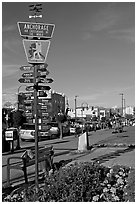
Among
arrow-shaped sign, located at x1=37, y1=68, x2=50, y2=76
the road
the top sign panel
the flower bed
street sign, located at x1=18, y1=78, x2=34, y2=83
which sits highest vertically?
the top sign panel

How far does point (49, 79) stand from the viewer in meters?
5.56

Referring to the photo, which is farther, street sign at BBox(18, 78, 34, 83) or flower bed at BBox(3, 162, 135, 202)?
street sign at BBox(18, 78, 34, 83)

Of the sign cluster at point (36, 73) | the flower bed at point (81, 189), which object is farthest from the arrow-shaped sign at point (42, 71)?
the flower bed at point (81, 189)

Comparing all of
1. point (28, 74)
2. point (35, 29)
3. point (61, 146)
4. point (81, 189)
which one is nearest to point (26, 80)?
point (28, 74)

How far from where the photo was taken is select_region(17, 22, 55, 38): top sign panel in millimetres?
5207

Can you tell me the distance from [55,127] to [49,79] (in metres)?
22.6

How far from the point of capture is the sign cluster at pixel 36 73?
525 centimetres

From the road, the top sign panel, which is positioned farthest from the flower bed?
the road

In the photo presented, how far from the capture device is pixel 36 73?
5.54 m

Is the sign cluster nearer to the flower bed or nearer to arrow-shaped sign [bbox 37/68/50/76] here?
arrow-shaped sign [bbox 37/68/50/76]

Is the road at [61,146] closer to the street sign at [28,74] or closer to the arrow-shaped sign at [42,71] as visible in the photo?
the street sign at [28,74]

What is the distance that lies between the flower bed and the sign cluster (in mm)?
1236

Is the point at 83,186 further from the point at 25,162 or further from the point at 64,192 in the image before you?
the point at 25,162

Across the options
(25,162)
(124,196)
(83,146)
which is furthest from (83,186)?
(83,146)
